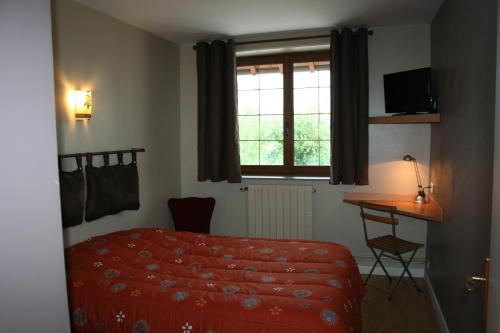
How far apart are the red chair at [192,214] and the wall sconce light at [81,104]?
154 centimetres

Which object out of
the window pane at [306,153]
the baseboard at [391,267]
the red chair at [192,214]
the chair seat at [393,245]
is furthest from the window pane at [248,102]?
the baseboard at [391,267]

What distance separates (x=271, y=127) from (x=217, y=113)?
2.09 ft

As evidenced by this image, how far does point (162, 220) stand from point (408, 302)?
2.60 meters

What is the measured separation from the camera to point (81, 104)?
2.93 m

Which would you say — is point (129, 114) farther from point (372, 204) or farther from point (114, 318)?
point (372, 204)

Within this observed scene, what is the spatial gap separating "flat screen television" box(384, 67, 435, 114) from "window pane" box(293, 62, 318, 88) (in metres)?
0.82

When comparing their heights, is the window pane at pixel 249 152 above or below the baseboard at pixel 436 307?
above

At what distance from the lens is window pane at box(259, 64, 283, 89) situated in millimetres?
4270

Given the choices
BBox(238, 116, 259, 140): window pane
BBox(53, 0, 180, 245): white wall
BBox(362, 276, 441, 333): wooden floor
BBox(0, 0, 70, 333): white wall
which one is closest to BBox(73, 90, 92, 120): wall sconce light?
BBox(53, 0, 180, 245): white wall

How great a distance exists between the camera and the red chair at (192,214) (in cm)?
419

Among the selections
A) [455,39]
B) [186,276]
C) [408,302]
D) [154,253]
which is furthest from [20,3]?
[408,302]

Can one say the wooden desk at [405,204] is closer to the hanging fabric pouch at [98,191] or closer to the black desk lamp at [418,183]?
the black desk lamp at [418,183]

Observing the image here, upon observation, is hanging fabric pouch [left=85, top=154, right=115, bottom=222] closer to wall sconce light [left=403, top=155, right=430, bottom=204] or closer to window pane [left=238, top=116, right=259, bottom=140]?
window pane [left=238, top=116, right=259, bottom=140]

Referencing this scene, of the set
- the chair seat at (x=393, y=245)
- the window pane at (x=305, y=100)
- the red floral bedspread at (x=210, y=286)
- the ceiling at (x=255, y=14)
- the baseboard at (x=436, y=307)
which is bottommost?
the baseboard at (x=436, y=307)
